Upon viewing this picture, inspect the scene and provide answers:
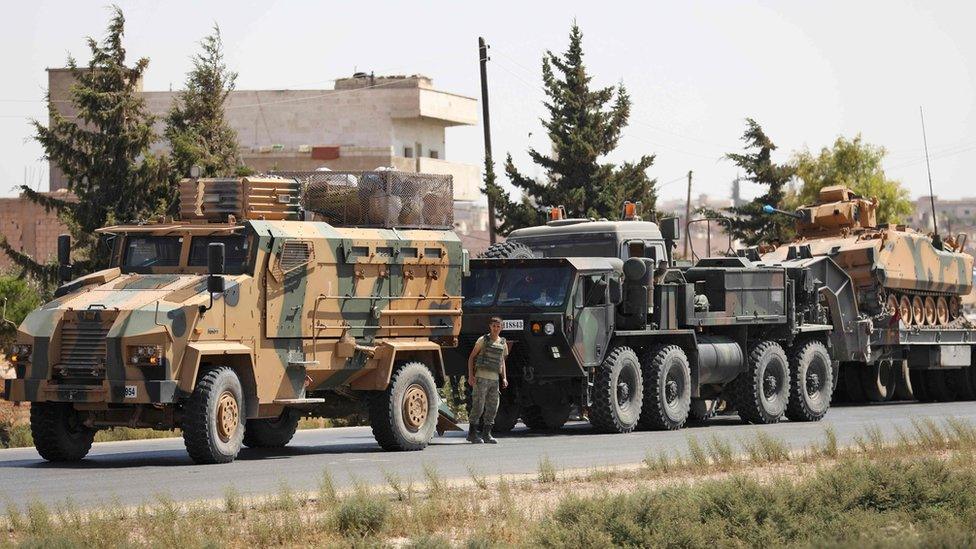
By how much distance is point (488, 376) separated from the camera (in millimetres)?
22203

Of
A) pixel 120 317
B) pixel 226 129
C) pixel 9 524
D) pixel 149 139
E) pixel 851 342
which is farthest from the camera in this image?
pixel 226 129

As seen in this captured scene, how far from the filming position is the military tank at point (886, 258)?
3300 cm

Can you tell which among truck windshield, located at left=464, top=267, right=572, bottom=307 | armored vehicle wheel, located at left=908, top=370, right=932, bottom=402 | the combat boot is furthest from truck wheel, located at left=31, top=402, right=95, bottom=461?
armored vehicle wheel, located at left=908, top=370, right=932, bottom=402

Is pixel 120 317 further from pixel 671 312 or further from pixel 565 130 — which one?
pixel 565 130

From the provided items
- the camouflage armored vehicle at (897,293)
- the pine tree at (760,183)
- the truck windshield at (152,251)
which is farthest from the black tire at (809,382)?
the pine tree at (760,183)

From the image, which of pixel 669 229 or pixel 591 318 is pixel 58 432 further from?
pixel 669 229

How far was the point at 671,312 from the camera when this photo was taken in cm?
2580

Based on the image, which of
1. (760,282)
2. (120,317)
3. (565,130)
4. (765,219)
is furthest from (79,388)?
(765,219)

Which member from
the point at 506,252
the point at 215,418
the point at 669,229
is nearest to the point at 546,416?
the point at 506,252

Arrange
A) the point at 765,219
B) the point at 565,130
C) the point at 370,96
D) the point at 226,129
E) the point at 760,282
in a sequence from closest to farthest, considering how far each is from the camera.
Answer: the point at 760,282, the point at 226,129, the point at 565,130, the point at 765,219, the point at 370,96

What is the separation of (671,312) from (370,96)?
48.8m

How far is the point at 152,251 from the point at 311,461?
300cm

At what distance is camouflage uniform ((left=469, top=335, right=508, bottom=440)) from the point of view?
22.2 metres

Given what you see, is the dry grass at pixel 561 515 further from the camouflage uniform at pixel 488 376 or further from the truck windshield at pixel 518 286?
the truck windshield at pixel 518 286
